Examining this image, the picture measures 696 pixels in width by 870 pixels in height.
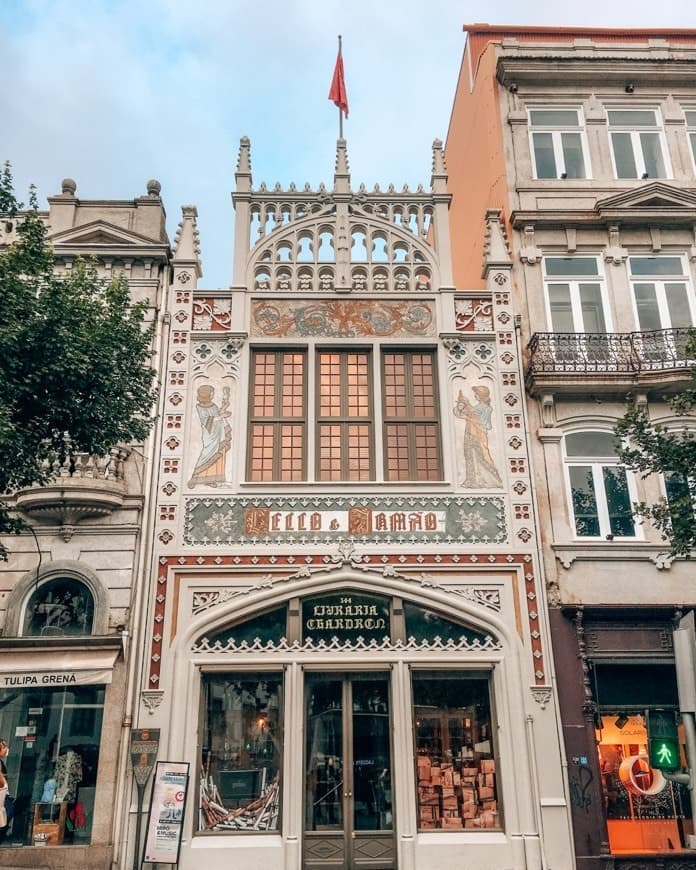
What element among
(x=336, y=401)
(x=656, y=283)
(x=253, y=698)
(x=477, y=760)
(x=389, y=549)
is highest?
(x=656, y=283)

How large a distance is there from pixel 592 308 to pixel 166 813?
14.9 meters

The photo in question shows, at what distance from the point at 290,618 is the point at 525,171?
13.3 m

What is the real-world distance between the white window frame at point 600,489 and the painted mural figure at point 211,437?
784 cm

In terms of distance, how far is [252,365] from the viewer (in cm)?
1811

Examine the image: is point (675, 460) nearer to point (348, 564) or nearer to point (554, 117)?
point (348, 564)

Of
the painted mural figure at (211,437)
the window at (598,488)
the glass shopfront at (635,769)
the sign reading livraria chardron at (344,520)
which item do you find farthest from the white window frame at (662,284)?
the painted mural figure at (211,437)

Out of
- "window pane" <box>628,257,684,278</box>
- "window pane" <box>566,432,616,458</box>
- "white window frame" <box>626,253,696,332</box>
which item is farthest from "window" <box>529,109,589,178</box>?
"window pane" <box>566,432,616,458</box>

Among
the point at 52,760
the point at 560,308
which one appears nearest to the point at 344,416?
the point at 560,308

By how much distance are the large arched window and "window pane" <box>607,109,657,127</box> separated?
18417mm

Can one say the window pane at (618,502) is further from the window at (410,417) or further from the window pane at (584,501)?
the window at (410,417)

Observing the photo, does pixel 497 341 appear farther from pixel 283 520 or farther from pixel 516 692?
pixel 516 692

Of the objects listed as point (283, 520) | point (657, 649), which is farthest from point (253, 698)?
point (657, 649)

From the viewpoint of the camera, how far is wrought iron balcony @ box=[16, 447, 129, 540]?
15719 millimetres

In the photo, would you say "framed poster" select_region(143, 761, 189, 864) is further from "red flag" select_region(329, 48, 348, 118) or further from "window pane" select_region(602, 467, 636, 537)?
"red flag" select_region(329, 48, 348, 118)
